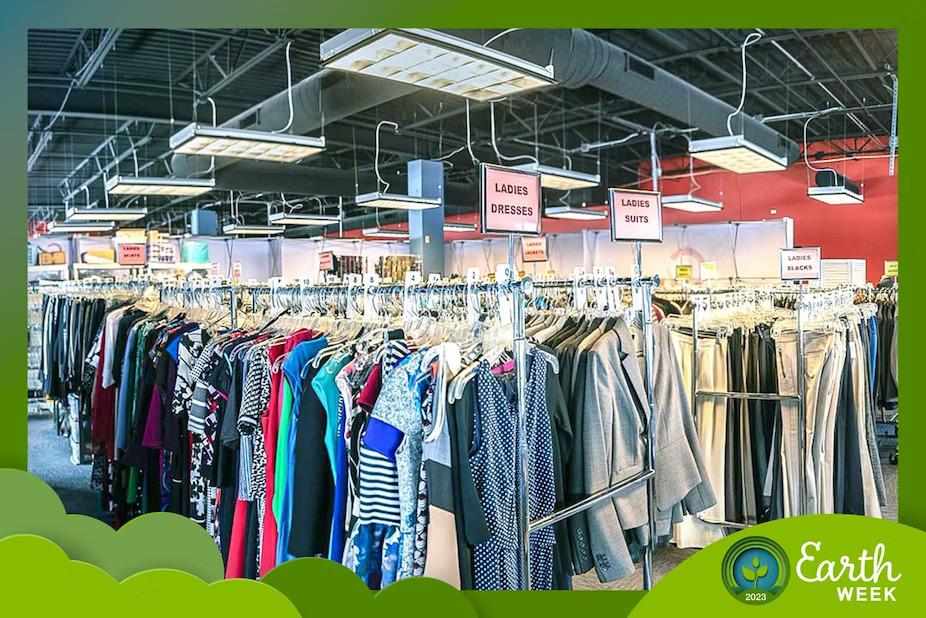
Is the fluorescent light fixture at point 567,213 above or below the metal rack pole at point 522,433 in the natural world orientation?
above

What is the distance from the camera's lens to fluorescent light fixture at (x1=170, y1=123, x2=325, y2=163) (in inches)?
215

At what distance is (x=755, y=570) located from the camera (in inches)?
73.0

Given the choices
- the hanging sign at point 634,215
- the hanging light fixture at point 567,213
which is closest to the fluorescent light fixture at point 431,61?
the hanging sign at point 634,215

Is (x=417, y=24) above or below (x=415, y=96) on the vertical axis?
below

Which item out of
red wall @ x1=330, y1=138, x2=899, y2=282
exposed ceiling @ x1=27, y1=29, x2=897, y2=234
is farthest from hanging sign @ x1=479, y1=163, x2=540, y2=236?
red wall @ x1=330, y1=138, x2=899, y2=282

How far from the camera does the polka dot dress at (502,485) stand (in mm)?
2604

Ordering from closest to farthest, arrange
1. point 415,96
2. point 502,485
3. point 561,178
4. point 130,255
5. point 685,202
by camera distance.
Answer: point 502,485
point 561,178
point 130,255
point 685,202
point 415,96

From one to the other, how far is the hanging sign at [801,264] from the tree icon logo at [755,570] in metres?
5.14

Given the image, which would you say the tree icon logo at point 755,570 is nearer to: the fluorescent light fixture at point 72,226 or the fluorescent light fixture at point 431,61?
the fluorescent light fixture at point 431,61

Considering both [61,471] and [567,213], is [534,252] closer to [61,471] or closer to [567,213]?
[567,213]

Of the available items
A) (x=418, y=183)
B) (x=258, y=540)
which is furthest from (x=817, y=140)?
(x=258, y=540)

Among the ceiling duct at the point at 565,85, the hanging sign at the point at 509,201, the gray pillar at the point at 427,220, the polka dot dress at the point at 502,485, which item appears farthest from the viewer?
the gray pillar at the point at 427,220

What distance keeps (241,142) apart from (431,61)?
2.80 meters

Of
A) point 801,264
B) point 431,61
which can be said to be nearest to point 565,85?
point 801,264
